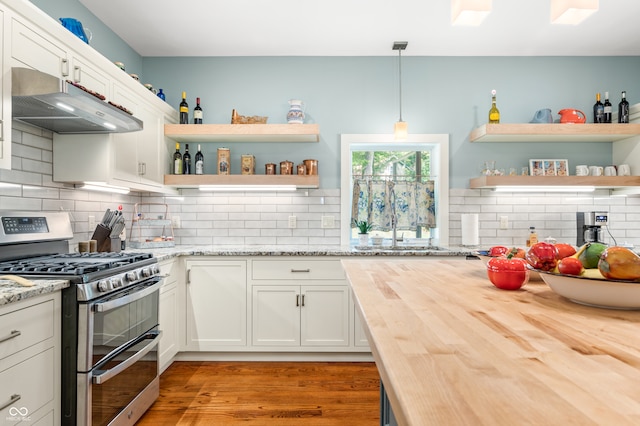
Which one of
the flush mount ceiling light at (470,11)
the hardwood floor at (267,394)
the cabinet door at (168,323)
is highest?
the flush mount ceiling light at (470,11)

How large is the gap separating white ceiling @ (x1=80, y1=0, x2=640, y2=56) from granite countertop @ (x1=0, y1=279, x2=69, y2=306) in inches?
85.2

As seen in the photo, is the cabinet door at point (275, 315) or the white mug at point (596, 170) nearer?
the cabinet door at point (275, 315)

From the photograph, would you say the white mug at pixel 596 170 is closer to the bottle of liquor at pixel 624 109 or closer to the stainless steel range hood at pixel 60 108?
the bottle of liquor at pixel 624 109

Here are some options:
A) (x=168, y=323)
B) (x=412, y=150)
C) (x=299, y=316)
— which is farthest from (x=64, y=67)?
(x=412, y=150)

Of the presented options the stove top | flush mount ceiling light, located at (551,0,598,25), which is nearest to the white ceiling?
flush mount ceiling light, located at (551,0,598,25)

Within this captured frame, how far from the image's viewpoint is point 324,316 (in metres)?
3.06

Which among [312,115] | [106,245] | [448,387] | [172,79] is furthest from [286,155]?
→ [448,387]

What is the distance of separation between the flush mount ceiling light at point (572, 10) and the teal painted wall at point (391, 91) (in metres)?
2.07

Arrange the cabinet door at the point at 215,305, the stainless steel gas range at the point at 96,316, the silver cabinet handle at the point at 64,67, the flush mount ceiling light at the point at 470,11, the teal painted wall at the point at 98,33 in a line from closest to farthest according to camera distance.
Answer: the flush mount ceiling light at the point at 470,11, the stainless steel gas range at the point at 96,316, the silver cabinet handle at the point at 64,67, the teal painted wall at the point at 98,33, the cabinet door at the point at 215,305

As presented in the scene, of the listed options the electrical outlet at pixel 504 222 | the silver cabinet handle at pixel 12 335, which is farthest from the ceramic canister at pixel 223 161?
the electrical outlet at pixel 504 222

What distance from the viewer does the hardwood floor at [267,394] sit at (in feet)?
7.36

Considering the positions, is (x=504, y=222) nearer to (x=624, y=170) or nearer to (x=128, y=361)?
(x=624, y=170)

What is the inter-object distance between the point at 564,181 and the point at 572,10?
2.11 meters

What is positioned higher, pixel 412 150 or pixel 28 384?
pixel 412 150
